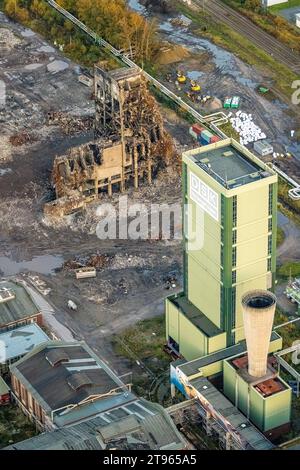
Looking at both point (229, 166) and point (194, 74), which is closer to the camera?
point (229, 166)

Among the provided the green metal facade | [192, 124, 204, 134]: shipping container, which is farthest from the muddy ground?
the green metal facade

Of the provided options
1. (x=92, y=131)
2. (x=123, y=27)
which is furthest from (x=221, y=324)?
(x=123, y=27)

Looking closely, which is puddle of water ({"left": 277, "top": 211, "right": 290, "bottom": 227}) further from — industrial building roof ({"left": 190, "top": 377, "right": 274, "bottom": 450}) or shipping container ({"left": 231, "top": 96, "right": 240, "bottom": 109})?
industrial building roof ({"left": 190, "top": 377, "right": 274, "bottom": 450})

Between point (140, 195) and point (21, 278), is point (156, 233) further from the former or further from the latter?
point (21, 278)

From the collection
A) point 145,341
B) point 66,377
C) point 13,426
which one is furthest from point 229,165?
point 13,426

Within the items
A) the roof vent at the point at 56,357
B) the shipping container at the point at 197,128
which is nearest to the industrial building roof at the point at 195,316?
the roof vent at the point at 56,357

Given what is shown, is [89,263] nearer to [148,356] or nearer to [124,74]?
[148,356]
